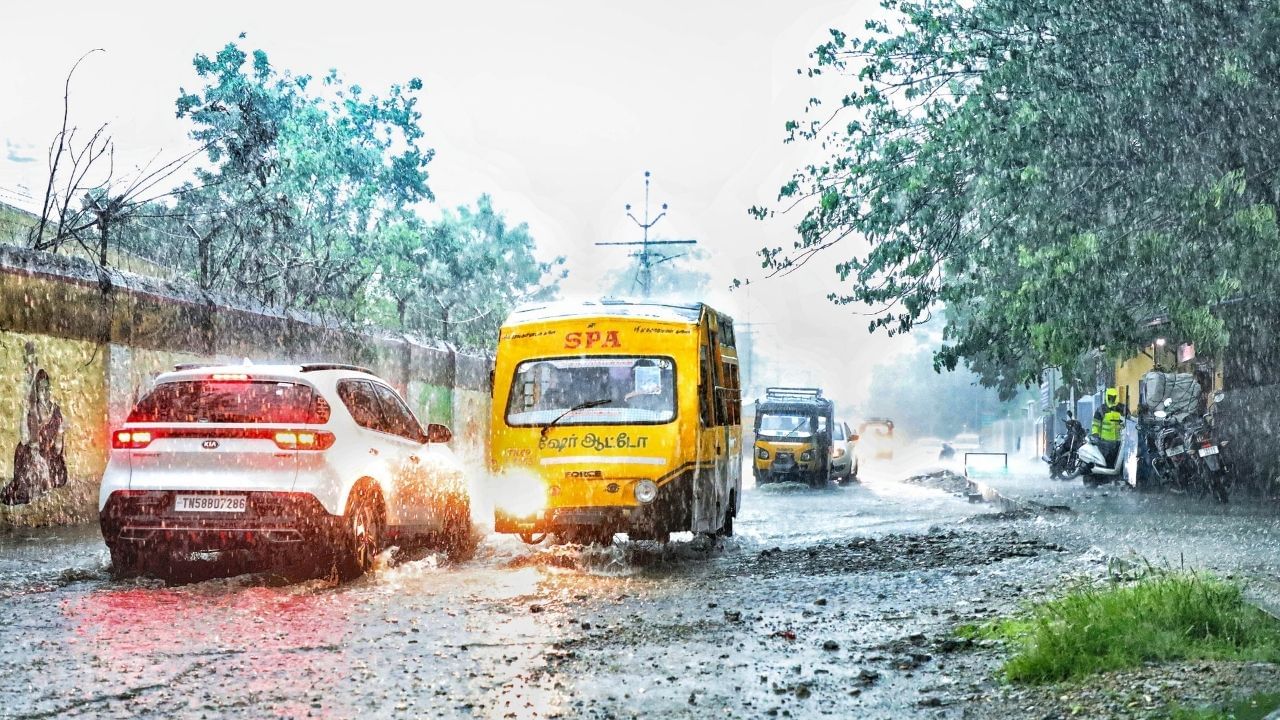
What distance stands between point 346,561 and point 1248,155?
11.8 meters

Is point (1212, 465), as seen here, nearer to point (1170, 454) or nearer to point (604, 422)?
point (1170, 454)

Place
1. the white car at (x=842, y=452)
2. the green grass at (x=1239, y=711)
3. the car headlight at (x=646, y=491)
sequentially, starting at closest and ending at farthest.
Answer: the green grass at (x=1239, y=711) → the car headlight at (x=646, y=491) → the white car at (x=842, y=452)

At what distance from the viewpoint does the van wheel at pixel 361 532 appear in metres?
11.5

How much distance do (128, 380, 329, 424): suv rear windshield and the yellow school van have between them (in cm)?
316

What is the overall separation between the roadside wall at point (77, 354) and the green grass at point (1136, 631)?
32.8 feet

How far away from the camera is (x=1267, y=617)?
8336 millimetres

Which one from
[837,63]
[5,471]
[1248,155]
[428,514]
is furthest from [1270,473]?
[5,471]

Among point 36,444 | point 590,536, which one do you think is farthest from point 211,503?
point 36,444

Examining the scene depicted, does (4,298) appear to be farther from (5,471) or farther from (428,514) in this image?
(428,514)

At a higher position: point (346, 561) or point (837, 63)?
point (837, 63)

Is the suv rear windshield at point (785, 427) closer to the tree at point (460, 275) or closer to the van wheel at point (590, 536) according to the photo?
the tree at point (460, 275)

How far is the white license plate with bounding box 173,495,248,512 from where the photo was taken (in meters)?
11.1

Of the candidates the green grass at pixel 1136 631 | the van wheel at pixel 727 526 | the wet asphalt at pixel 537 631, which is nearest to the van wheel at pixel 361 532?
the wet asphalt at pixel 537 631

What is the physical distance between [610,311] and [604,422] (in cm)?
124
